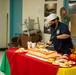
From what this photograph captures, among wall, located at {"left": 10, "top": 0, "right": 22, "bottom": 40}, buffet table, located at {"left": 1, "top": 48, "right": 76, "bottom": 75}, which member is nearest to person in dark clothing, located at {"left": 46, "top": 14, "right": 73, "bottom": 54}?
buffet table, located at {"left": 1, "top": 48, "right": 76, "bottom": 75}

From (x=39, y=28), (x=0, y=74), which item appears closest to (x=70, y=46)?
(x=0, y=74)

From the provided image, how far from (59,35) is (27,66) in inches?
29.2

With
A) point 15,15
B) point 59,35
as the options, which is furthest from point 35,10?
point 59,35

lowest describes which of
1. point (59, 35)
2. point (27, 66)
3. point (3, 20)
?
point (27, 66)

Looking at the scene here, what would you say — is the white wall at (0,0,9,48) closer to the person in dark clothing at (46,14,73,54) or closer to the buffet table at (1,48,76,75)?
the buffet table at (1,48,76,75)

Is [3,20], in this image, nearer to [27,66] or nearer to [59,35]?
[59,35]

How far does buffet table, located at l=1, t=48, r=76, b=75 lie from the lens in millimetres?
2404

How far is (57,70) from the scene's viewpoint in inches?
94.1

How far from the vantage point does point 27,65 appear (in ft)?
9.73

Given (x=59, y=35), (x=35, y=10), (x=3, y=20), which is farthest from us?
(x=3, y=20)

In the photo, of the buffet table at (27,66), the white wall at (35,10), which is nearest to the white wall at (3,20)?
the white wall at (35,10)

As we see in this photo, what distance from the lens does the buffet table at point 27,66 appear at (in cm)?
240

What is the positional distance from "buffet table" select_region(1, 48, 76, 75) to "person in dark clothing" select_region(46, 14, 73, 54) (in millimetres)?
576

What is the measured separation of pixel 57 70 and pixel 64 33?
973 millimetres
